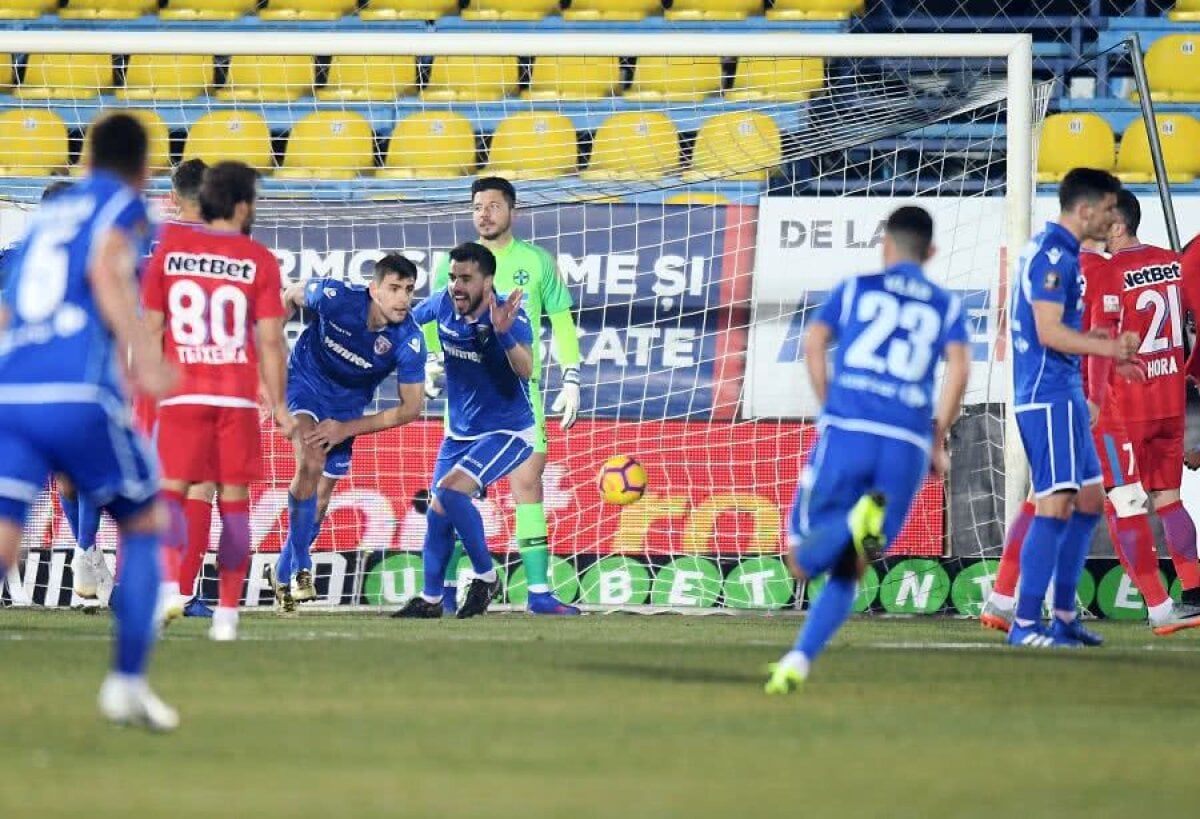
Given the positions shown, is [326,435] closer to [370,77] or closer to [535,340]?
[535,340]

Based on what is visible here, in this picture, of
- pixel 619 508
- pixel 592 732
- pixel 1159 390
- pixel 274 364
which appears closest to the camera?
pixel 592 732

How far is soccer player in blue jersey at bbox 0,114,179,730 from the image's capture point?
5336 mm

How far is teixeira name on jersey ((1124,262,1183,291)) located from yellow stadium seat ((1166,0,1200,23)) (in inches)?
232

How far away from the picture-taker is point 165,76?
16.5m

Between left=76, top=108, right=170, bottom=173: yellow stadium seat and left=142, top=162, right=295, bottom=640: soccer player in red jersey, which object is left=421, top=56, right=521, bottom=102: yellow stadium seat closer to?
left=76, top=108, right=170, bottom=173: yellow stadium seat

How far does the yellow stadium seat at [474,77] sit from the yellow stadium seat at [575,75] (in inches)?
7.8

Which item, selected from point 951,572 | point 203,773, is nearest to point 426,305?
point 951,572

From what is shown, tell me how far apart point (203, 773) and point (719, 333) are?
9.20 m

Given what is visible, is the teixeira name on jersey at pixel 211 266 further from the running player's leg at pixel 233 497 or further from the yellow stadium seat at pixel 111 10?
the yellow stadium seat at pixel 111 10

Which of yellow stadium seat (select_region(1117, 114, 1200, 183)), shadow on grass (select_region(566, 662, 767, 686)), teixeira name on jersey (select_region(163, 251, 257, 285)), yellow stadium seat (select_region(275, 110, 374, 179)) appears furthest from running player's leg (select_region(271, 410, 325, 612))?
yellow stadium seat (select_region(1117, 114, 1200, 183))

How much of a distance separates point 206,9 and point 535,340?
6769 millimetres

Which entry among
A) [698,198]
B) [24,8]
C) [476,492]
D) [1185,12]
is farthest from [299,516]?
[1185,12]

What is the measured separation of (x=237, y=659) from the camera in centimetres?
762

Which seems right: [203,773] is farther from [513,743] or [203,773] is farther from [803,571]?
[803,571]
